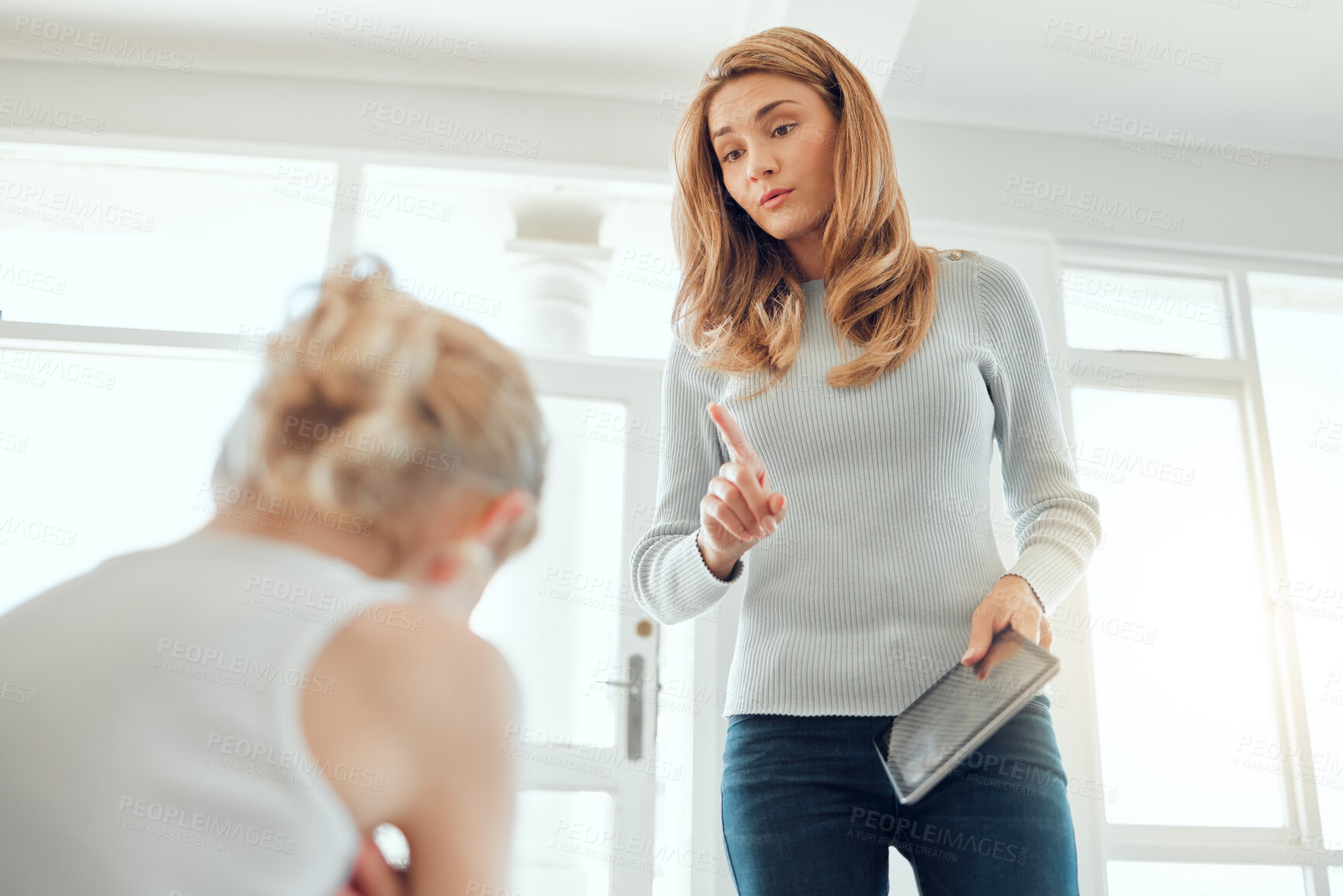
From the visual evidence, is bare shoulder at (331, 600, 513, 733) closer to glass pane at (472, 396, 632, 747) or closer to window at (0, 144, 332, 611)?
glass pane at (472, 396, 632, 747)

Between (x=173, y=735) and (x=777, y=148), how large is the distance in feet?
3.59

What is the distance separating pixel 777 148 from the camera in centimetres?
135

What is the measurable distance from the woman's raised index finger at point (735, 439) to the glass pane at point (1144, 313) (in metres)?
2.85

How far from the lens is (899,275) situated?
4.15 feet

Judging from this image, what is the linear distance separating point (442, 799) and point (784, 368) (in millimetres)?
835

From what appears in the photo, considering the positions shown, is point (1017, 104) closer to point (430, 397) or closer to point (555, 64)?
point (555, 64)

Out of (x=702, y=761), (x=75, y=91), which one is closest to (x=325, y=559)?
(x=702, y=761)

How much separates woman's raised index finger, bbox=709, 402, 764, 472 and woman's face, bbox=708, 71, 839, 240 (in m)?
0.43

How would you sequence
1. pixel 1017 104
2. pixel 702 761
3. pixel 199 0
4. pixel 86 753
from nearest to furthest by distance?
pixel 86 753 → pixel 702 761 → pixel 199 0 → pixel 1017 104

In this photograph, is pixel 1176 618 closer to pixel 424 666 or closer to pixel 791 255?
pixel 791 255

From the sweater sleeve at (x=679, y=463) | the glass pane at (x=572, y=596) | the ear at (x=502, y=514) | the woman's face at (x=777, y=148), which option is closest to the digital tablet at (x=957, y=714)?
the sweater sleeve at (x=679, y=463)

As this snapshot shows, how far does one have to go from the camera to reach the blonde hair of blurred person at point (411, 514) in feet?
1.63

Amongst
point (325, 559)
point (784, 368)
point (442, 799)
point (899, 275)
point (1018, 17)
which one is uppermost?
point (1018, 17)

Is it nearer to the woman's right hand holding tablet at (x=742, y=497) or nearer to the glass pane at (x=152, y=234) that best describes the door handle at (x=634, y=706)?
the glass pane at (x=152, y=234)
